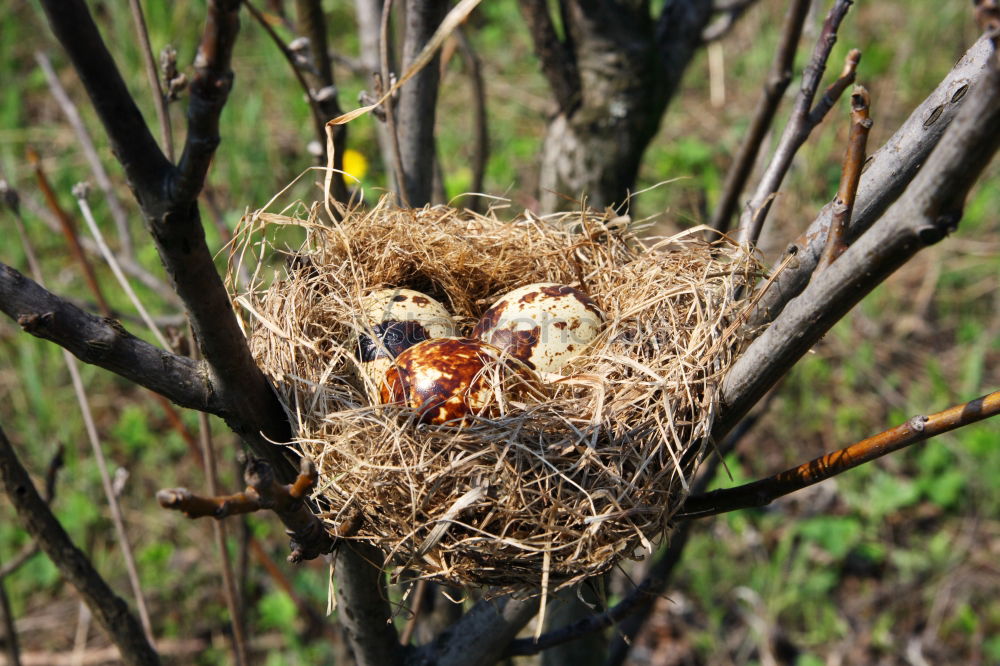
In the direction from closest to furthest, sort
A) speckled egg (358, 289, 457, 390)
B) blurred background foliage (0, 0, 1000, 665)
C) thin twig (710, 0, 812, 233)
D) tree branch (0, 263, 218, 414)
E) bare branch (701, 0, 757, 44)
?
1. tree branch (0, 263, 218, 414)
2. speckled egg (358, 289, 457, 390)
3. thin twig (710, 0, 812, 233)
4. bare branch (701, 0, 757, 44)
5. blurred background foliage (0, 0, 1000, 665)

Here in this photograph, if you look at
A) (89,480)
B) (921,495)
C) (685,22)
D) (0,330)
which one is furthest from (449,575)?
(0,330)

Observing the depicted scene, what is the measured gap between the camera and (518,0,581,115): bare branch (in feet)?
7.49

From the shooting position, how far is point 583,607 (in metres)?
2.12

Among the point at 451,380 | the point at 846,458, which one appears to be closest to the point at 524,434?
the point at 451,380

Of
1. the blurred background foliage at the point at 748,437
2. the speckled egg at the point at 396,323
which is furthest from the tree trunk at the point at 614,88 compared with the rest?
the speckled egg at the point at 396,323

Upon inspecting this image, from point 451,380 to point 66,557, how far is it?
0.71 metres

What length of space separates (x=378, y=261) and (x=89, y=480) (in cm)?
251

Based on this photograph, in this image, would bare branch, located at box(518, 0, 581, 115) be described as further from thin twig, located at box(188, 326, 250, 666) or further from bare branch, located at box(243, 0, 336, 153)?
thin twig, located at box(188, 326, 250, 666)

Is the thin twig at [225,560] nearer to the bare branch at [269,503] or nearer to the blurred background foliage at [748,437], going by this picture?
the blurred background foliage at [748,437]

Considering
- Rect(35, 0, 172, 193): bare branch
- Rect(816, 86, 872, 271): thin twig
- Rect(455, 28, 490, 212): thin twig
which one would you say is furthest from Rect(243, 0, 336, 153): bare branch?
Rect(816, 86, 872, 271): thin twig

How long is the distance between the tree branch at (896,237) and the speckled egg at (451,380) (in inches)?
21.9

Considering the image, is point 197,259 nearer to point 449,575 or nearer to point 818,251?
point 449,575

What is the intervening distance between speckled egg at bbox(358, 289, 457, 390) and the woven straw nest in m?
0.04

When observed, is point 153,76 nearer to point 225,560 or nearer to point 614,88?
point 225,560
